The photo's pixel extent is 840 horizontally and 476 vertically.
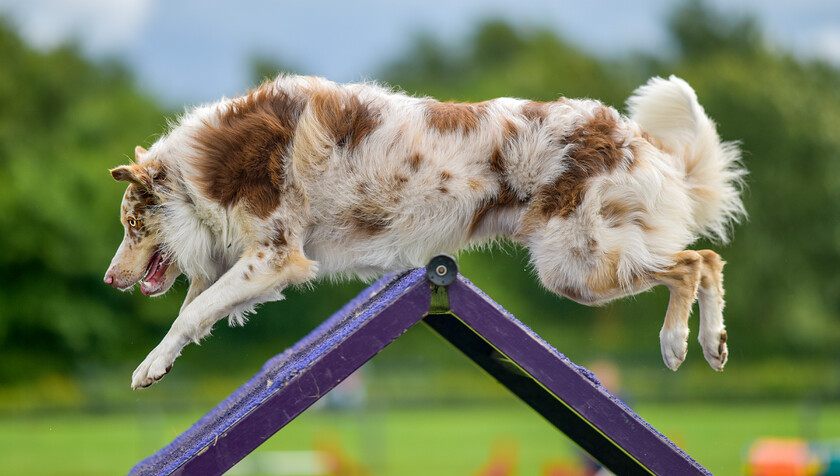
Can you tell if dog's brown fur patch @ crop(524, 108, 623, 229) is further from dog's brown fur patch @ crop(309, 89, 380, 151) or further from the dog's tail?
dog's brown fur patch @ crop(309, 89, 380, 151)

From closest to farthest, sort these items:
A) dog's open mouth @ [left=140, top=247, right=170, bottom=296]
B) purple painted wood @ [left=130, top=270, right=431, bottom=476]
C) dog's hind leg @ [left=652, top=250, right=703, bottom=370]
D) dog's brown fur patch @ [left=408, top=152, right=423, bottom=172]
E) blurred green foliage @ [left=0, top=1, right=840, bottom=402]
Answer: purple painted wood @ [left=130, top=270, right=431, bottom=476] < dog's brown fur patch @ [left=408, top=152, right=423, bottom=172] < dog's hind leg @ [left=652, top=250, right=703, bottom=370] < dog's open mouth @ [left=140, top=247, right=170, bottom=296] < blurred green foliage @ [left=0, top=1, right=840, bottom=402]

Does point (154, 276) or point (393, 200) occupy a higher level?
point (393, 200)

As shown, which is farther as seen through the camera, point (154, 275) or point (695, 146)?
point (695, 146)

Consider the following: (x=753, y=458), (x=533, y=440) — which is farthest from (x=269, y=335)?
(x=753, y=458)


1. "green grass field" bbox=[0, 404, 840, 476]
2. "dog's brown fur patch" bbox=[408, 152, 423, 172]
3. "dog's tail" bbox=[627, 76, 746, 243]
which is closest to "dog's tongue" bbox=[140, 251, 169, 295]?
"dog's brown fur patch" bbox=[408, 152, 423, 172]

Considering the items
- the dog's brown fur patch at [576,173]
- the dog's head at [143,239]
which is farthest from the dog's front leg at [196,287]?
the dog's brown fur patch at [576,173]

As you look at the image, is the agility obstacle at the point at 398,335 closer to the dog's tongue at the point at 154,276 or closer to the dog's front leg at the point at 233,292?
the dog's front leg at the point at 233,292

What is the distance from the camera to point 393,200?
12.1ft

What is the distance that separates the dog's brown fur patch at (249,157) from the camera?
12.1 feet

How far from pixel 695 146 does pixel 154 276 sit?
2.56 meters

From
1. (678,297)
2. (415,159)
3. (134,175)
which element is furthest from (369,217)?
(678,297)

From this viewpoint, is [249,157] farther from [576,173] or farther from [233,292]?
[576,173]

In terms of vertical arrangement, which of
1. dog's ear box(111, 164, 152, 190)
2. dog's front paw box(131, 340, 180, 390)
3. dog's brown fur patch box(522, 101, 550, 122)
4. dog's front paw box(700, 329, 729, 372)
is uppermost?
dog's brown fur patch box(522, 101, 550, 122)

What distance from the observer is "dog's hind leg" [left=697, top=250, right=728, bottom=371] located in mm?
3822
